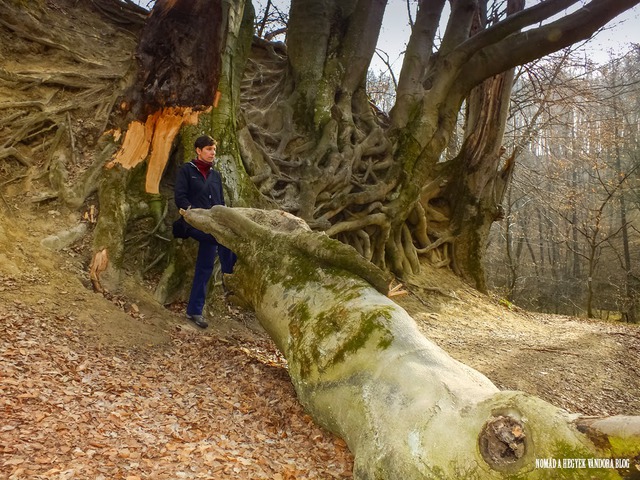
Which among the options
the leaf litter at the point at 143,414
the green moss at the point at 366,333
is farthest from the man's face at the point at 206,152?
the green moss at the point at 366,333

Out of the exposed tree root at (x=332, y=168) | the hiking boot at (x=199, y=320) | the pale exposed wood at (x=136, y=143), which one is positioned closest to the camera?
the hiking boot at (x=199, y=320)

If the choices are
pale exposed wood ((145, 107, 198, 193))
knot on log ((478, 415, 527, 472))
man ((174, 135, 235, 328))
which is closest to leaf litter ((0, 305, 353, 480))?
man ((174, 135, 235, 328))

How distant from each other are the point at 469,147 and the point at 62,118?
8.35 meters

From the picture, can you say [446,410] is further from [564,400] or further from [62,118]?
[62,118]

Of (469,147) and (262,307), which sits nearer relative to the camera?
(262,307)

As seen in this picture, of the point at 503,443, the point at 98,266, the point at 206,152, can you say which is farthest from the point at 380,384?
the point at 98,266

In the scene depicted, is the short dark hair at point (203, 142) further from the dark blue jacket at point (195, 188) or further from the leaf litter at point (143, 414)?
the leaf litter at point (143, 414)

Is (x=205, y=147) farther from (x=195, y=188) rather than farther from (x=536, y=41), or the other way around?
(x=536, y=41)

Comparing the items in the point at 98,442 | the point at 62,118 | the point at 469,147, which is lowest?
the point at 98,442

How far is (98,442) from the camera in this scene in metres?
2.79

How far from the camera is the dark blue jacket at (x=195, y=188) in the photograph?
5145 mm

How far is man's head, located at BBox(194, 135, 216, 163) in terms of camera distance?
17.0 feet

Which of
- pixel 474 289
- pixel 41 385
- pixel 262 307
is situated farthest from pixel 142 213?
pixel 474 289

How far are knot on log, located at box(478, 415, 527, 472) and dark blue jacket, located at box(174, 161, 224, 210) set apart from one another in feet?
12.3
